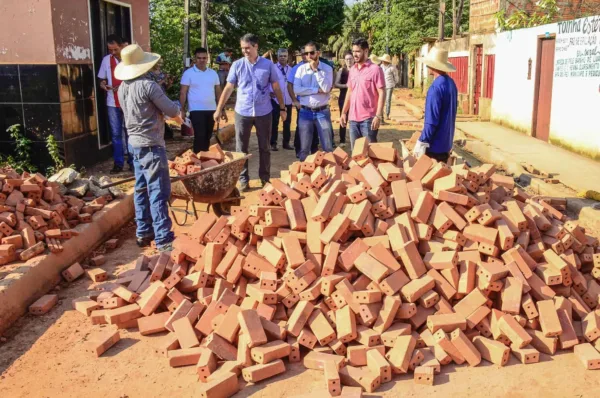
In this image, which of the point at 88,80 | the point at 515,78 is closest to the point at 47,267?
the point at 88,80

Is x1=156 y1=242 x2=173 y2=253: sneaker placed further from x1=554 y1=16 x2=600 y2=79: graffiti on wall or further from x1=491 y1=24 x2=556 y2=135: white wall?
x1=491 y1=24 x2=556 y2=135: white wall

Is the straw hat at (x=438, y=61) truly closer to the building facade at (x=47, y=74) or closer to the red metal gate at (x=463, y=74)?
the building facade at (x=47, y=74)

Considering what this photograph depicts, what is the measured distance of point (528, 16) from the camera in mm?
18625

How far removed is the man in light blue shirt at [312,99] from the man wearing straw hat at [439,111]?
2.27 meters

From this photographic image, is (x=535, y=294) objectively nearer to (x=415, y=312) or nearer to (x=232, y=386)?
(x=415, y=312)

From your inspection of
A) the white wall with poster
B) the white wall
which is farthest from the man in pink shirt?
the white wall

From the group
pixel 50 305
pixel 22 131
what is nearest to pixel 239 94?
pixel 22 131

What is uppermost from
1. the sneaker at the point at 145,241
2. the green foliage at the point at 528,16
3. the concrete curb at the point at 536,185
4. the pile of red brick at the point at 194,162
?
the green foliage at the point at 528,16

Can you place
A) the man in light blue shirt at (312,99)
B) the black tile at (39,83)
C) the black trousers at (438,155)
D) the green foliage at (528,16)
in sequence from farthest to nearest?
Answer: the green foliage at (528,16) < the man in light blue shirt at (312,99) < the black tile at (39,83) < the black trousers at (438,155)

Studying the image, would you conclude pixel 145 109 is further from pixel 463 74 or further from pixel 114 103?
pixel 463 74

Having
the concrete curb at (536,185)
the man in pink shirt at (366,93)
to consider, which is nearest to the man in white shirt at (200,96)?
the man in pink shirt at (366,93)

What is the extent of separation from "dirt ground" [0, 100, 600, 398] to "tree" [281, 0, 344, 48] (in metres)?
39.1

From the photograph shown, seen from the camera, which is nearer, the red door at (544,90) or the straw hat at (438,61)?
the straw hat at (438,61)

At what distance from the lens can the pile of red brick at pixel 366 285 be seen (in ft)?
13.8
